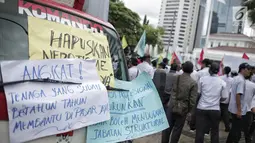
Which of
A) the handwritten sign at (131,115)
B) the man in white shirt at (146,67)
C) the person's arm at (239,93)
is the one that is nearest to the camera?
the handwritten sign at (131,115)

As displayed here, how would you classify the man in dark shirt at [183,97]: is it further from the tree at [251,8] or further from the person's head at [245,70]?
the tree at [251,8]

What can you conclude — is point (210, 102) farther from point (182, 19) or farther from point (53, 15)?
point (182, 19)

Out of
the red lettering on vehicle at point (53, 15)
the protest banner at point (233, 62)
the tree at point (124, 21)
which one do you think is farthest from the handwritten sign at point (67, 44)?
the tree at point (124, 21)

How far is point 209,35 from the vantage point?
61594mm

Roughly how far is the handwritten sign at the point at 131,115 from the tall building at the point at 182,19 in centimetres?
12768

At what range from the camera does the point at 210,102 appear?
487 centimetres

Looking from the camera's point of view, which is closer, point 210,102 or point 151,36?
point 210,102

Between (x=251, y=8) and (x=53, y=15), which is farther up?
(x=251, y=8)

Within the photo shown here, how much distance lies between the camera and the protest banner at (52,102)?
1.80 m

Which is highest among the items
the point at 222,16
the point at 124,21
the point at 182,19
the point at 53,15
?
the point at 182,19

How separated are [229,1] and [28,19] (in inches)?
2704

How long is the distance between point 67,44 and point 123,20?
2550 cm

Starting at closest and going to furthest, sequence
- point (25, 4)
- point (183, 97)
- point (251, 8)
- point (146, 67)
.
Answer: point (25, 4), point (183, 97), point (146, 67), point (251, 8)

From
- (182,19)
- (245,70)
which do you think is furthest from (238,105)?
(182,19)
